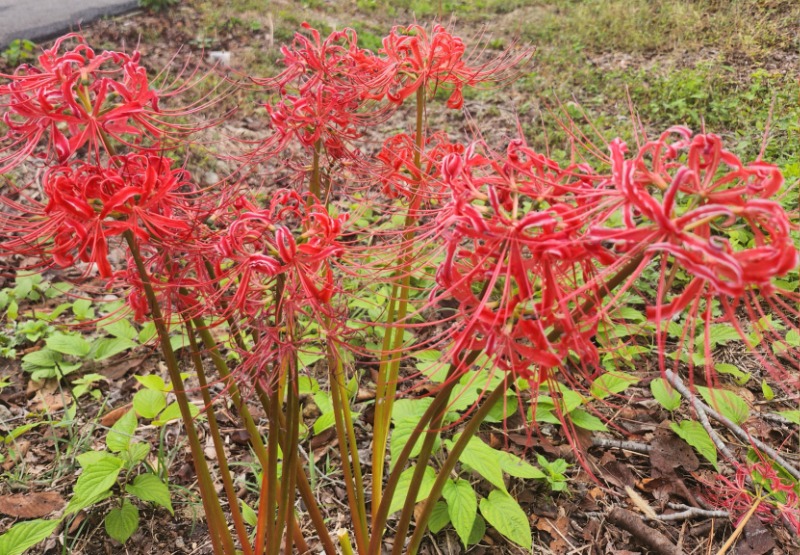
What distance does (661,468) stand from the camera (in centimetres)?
224

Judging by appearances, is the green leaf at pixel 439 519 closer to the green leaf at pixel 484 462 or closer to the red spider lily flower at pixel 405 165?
the green leaf at pixel 484 462

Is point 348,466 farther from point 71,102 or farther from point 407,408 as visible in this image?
point 71,102

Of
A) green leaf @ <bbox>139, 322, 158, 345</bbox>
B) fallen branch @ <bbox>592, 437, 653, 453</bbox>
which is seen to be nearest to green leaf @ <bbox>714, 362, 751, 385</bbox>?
fallen branch @ <bbox>592, 437, 653, 453</bbox>

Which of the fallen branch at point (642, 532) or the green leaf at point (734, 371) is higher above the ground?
the green leaf at point (734, 371)

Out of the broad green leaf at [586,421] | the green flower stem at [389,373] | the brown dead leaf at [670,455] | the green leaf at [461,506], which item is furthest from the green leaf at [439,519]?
the brown dead leaf at [670,455]

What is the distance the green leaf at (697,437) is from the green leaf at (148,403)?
1.91 meters

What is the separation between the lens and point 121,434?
80.5 inches

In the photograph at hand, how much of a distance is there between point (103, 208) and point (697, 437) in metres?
2.11

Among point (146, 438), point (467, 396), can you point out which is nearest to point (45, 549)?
point (146, 438)

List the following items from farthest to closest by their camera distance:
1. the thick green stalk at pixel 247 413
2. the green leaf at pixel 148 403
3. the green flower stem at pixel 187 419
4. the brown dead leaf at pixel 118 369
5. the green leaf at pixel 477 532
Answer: the brown dead leaf at pixel 118 369
the green leaf at pixel 148 403
the green leaf at pixel 477 532
the thick green stalk at pixel 247 413
the green flower stem at pixel 187 419

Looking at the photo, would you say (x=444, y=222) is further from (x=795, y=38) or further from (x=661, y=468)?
(x=795, y=38)

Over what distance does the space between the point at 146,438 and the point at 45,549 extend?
556 millimetres

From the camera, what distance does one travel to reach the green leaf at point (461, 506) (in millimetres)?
1808

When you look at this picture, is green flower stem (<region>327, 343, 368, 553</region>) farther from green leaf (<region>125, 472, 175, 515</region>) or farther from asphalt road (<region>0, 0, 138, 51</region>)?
asphalt road (<region>0, 0, 138, 51</region>)
